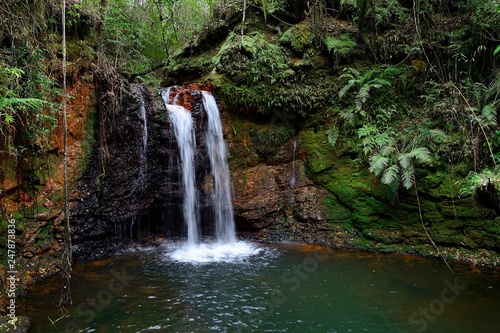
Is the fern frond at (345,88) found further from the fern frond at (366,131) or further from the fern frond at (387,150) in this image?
the fern frond at (387,150)

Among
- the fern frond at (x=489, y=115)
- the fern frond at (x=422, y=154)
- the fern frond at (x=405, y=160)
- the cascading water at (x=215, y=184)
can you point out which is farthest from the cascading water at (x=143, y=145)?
the fern frond at (x=489, y=115)

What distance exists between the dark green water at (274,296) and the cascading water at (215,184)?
94 centimetres

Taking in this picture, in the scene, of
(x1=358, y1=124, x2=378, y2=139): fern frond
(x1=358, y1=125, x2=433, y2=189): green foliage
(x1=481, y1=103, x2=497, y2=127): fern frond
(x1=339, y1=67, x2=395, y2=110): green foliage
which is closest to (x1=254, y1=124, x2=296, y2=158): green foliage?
(x1=339, y1=67, x2=395, y2=110): green foliage

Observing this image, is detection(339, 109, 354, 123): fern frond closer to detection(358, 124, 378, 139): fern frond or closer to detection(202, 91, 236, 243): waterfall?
detection(358, 124, 378, 139): fern frond

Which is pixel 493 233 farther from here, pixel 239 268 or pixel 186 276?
pixel 186 276

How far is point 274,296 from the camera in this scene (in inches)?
201

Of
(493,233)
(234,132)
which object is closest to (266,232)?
(234,132)

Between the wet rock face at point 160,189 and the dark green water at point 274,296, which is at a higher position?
the wet rock face at point 160,189

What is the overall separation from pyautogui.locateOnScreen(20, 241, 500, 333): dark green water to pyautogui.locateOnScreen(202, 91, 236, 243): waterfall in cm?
171

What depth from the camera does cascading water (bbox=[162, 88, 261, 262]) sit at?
761 centimetres

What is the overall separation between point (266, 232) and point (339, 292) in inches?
130

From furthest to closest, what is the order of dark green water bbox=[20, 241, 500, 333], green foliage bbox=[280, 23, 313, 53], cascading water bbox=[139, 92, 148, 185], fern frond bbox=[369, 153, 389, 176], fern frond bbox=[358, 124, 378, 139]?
green foliage bbox=[280, 23, 313, 53], fern frond bbox=[358, 124, 378, 139], cascading water bbox=[139, 92, 148, 185], fern frond bbox=[369, 153, 389, 176], dark green water bbox=[20, 241, 500, 333]

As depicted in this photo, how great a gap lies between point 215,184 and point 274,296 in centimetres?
396

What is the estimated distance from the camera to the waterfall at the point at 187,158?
8.03 m
